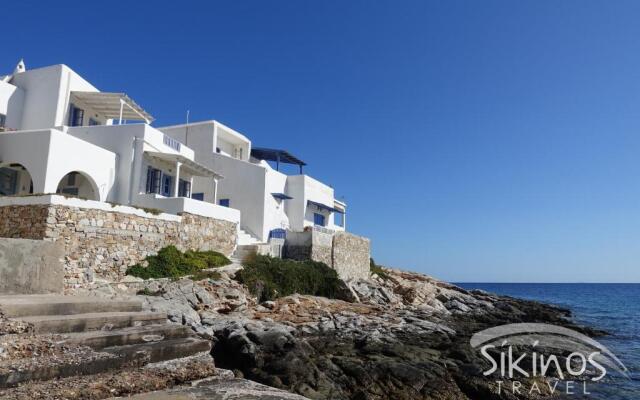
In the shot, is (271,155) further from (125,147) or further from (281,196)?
(125,147)

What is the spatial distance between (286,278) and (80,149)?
1138 cm

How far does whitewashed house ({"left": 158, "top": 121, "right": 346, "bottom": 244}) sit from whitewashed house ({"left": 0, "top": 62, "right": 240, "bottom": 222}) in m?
3.54

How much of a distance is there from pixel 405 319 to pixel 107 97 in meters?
20.2

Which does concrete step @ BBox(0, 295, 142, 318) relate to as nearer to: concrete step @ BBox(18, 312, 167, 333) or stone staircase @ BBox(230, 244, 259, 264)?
concrete step @ BBox(18, 312, 167, 333)

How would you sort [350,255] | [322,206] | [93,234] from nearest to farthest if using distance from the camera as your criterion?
[93,234]
[350,255]
[322,206]

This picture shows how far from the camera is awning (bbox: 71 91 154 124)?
2269cm

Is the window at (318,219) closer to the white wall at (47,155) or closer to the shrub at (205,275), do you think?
the shrub at (205,275)

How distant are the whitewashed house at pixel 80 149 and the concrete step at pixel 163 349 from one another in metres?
15.3

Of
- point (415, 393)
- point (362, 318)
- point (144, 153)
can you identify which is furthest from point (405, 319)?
point (144, 153)

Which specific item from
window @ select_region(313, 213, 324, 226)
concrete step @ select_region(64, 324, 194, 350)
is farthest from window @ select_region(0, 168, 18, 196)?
window @ select_region(313, 213, 324, 226)

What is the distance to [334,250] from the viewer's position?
88.7 ft

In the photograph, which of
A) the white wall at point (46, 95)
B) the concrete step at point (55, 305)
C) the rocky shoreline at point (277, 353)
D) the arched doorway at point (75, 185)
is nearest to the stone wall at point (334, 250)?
the rocky shoreline at point (277, 353)

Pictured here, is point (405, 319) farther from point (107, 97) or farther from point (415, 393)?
point (107, 97)

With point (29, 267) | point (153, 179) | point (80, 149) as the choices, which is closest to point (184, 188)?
point (153, 179)
